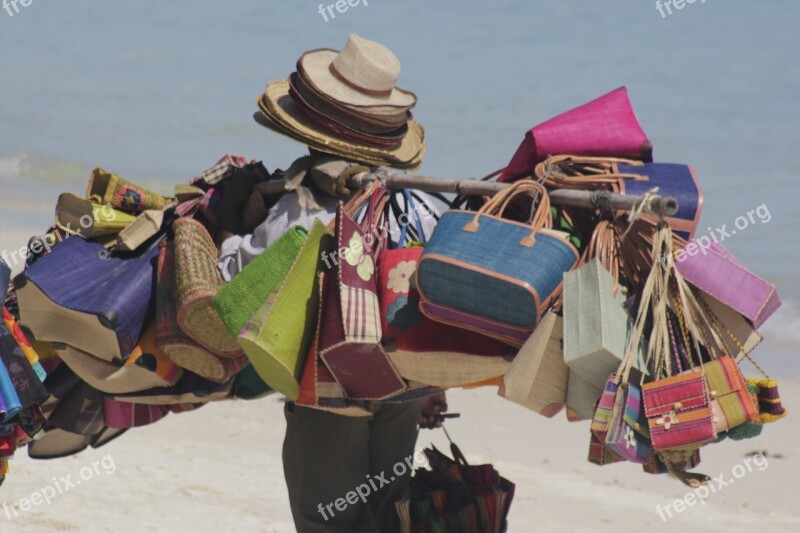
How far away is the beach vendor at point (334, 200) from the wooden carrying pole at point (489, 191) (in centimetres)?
7

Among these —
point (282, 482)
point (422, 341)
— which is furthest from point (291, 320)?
point (282, 482)

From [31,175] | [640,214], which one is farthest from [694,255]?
[31,175]

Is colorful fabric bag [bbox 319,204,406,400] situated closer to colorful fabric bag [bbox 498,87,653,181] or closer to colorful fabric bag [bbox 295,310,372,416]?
colorful fabric bag [bbox 295,310,372,416]

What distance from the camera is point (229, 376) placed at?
12.1 ft

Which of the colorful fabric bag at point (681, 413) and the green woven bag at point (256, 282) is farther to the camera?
the green woven bag at point (256, 282)

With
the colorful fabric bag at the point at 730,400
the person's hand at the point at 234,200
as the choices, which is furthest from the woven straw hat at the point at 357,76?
the colorful fabric bag at the point at 730,400

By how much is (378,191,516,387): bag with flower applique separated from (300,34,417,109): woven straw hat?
1.88 feet

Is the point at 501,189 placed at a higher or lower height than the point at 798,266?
higher

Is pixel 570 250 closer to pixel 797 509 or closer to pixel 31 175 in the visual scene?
pixel 797 509

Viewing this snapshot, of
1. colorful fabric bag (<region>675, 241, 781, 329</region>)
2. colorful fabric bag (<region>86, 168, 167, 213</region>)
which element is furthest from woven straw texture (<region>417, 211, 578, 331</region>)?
colorful fabric bag (<region>86, 168, 167, 213</region>)

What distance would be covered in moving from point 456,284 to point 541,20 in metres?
18.1

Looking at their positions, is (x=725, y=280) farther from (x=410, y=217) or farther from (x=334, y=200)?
(x=334, y=200)

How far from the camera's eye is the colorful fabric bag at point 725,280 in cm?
300

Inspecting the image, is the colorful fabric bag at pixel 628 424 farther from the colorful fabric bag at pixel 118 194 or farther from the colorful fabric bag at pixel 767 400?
the colorful fabric bag at pixel 118 194
